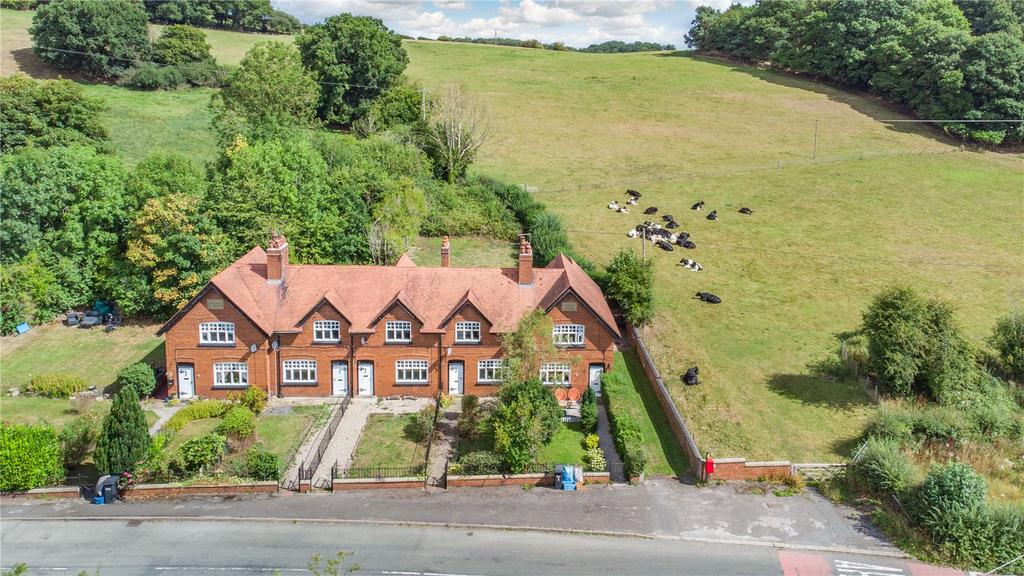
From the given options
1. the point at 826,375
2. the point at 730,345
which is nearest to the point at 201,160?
the point at 730,345

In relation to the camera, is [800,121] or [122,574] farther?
[800,121]

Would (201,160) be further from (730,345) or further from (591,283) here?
(730,345)

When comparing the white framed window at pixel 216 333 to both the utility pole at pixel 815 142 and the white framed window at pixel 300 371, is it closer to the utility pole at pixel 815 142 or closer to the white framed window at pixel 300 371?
the white framed window at pixel 300 371

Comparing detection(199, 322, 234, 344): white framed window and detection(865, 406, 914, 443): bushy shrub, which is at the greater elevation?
detection(199, 322, 234, 344): white framed window

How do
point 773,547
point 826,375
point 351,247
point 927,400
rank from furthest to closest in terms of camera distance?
point 351,247 → point 826,375 → point 927,400 → point 773,547

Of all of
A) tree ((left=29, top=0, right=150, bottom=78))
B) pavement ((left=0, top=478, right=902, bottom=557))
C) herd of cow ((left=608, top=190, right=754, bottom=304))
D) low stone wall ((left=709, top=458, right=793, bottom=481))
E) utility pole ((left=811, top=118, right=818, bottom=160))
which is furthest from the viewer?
tree ((left=29, top=0, right=150, bottom=78))

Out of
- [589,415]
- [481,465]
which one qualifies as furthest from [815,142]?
[481,465]

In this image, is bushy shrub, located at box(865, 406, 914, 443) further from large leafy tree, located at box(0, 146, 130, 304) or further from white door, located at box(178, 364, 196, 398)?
large leafy tree, located at box(0, 146, 130, 304)

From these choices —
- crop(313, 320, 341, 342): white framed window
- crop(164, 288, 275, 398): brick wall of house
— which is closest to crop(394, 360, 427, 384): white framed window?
crop(313, 320, 341, 342): white framed window
